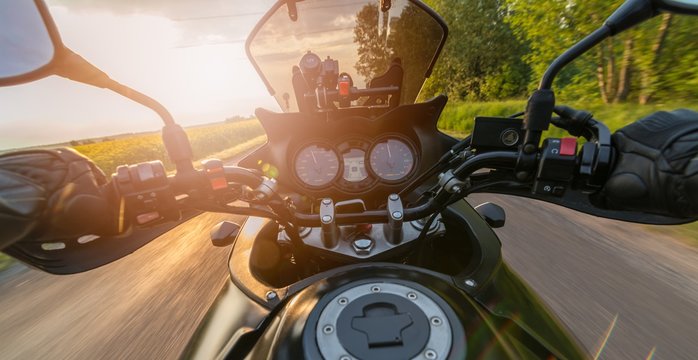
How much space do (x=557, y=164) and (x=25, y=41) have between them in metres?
1.57

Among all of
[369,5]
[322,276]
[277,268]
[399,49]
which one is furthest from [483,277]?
[369,5]

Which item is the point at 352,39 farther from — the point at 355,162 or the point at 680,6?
the point at 680,6

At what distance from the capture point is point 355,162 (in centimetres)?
231

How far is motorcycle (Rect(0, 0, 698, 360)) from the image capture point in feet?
2.28

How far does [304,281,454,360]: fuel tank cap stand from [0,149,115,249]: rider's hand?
0.61 m

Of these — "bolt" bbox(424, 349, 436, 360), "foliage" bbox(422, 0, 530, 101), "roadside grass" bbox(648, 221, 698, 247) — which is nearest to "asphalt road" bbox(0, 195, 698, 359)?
"roadside grass" bbox(648, 221, 698, 247)

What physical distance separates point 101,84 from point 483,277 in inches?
48.3

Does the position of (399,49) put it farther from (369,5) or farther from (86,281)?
(86,281)

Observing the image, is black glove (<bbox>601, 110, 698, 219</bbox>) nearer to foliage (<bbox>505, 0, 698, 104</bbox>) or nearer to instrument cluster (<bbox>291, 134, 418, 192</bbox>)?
instrument cluster (<bbox>291, 134, 418, 192</bbox>)

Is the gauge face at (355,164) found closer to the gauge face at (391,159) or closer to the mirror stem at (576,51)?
the gauge face at (391,159)

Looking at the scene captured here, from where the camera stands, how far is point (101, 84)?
0.73 m

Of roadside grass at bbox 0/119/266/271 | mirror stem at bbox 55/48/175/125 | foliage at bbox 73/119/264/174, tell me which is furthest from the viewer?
foliage at bbox 73/119/264/174

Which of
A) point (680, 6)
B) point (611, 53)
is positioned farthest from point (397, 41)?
point (611, 53)

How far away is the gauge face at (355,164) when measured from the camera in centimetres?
228
